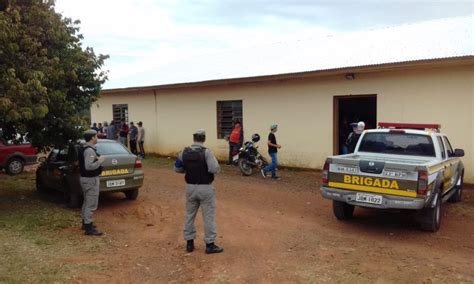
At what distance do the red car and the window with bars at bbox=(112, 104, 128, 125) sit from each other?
25.4ft

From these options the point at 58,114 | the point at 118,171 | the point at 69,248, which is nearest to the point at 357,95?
the point at 118,171

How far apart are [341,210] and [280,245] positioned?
70.5 inches

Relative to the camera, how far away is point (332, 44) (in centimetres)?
1647

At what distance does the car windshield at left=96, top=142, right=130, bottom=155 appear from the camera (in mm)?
9399

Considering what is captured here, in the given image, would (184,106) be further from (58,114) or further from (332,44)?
(58,114)

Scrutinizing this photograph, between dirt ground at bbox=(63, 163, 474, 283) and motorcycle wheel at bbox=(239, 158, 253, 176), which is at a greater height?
motorcycle wheel at bbox=(239, 158, 253, 176)

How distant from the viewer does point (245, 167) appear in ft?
43.7

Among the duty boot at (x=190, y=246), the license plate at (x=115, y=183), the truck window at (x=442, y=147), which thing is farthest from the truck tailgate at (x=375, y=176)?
the license plate at (x=115, y=183)

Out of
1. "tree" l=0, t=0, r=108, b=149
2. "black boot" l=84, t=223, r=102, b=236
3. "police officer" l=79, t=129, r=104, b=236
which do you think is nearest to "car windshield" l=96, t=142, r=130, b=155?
"tree" l=0, t=0, r=108, b=149

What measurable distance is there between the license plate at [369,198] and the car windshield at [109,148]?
5.00m

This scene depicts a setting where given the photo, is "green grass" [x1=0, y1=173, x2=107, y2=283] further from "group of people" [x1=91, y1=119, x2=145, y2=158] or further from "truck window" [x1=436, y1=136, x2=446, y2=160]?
"group of people" [x1=91, y1=119, x2=145, y2=158]

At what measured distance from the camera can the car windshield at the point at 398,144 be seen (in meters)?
8.16

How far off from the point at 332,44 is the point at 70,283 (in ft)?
44.4

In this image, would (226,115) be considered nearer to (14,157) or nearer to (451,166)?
(14,157)
